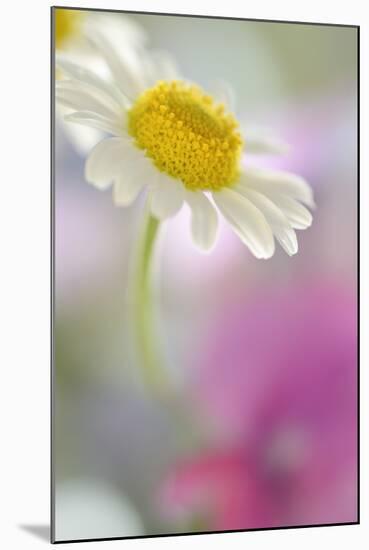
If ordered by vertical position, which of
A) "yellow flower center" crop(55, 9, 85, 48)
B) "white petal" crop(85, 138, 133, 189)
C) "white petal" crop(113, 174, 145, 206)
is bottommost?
"white petal" crop(113, 174, 145, 206)

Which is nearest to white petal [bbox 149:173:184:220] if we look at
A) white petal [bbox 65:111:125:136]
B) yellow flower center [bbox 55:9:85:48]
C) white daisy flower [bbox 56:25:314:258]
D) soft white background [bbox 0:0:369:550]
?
white daisy flower [bbox 56:25:314:258]

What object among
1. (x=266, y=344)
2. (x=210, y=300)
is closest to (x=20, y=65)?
(x=210, y=300)

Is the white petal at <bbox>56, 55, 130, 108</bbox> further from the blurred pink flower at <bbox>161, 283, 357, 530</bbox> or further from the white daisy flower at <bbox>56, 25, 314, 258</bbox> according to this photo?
the blurred pink flower at <bbox>161, 283, 357, 530</bbox>

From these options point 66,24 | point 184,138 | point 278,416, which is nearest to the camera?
point 184,138

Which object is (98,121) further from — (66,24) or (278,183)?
(278,183)

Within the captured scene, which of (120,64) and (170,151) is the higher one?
(120,64)

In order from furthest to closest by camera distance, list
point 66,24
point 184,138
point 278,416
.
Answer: point 278,416, point 66,24, point 184,138

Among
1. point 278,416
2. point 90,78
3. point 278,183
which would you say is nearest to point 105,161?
point 90,78
